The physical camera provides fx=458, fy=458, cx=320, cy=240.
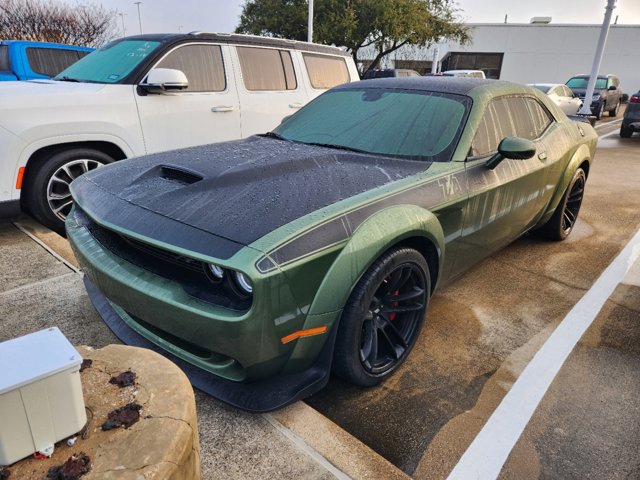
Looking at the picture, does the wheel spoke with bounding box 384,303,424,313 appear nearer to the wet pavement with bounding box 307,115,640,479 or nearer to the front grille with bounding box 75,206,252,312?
the wet pavement with bounding box 307,115,640,479

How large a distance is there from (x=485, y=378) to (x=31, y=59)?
353 inches

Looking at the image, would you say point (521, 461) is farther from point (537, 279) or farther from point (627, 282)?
point (627, 282)

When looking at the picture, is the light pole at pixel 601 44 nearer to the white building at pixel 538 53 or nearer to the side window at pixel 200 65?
the side window at pixel 200 65

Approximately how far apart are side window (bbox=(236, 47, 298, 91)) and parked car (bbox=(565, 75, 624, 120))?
14.8 metres

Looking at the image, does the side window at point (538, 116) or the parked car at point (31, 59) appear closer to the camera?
the side window at point (538, 116)

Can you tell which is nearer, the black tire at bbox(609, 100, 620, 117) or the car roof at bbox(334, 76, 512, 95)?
the car roof at bbox(334, 76, 512, 95)

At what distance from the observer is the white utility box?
3.55 feet

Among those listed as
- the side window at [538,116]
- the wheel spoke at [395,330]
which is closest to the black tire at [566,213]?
the side window at [538,116]

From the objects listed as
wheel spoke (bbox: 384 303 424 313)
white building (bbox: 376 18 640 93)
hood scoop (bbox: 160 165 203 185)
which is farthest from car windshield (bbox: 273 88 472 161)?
white building (bbox: 376 18 640 93)

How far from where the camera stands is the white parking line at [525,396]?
202 centimetres

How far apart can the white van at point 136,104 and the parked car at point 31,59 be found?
158 inches

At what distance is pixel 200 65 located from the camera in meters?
4.89

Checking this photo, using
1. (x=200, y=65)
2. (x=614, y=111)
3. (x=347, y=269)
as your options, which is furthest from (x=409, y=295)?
(x=614, y=111)

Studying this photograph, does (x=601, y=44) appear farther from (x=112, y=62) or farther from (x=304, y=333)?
(x=304, y=333)
